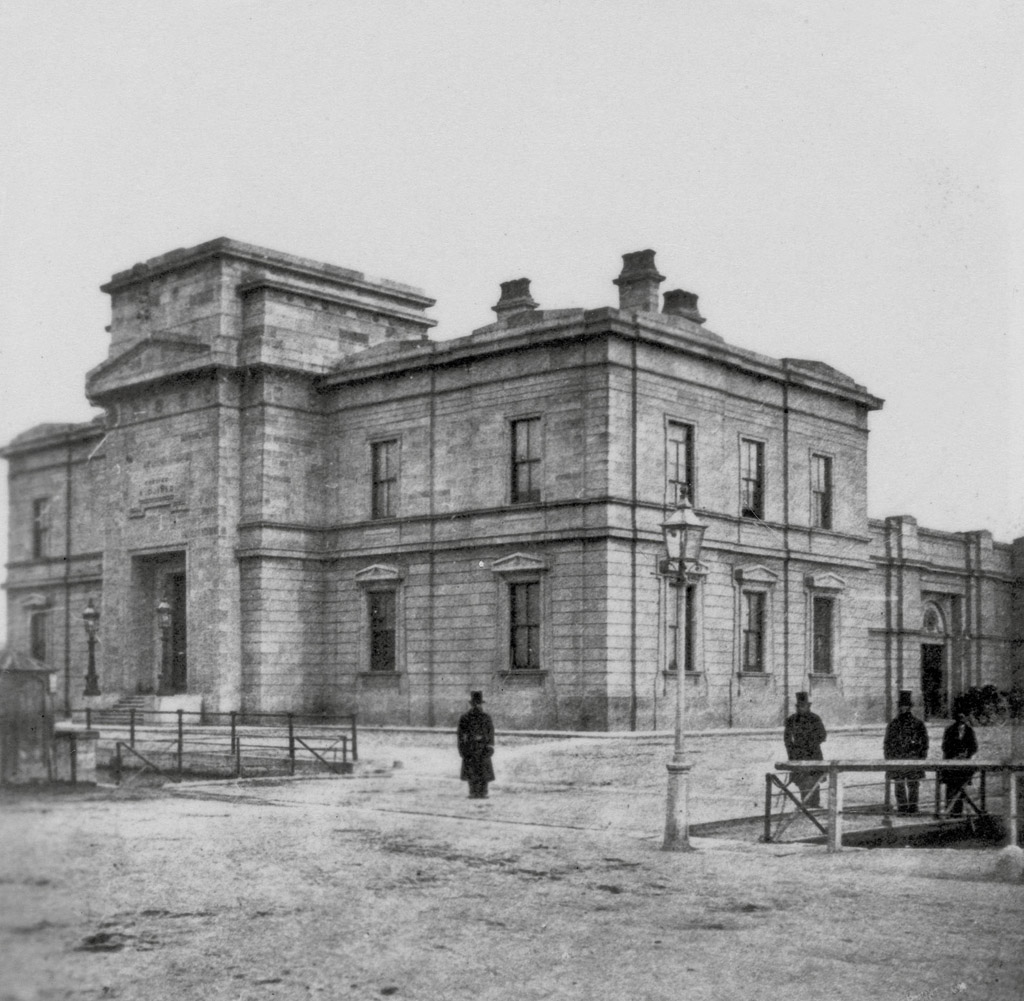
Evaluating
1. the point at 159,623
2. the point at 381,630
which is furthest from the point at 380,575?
the point at 159,623

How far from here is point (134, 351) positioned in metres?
35.8

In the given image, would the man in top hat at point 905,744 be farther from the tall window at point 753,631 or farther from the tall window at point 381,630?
the tall window at point 381,630

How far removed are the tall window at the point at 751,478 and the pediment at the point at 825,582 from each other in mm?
2566

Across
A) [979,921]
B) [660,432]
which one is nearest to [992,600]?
[660,432]

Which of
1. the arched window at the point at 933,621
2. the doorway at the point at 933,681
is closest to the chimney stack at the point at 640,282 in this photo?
the arched window at the point at 933,621

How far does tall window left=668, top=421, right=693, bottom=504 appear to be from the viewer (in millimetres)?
30859

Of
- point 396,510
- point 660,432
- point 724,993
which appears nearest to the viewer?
point 724,993

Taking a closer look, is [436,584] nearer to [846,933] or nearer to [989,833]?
[989,833]

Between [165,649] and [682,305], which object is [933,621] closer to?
[682,305]

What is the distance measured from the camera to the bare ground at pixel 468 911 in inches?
277

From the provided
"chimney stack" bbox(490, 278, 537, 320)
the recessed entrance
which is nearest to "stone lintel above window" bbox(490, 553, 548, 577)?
"chimney stack" bbox(490, 278, 537, 320)

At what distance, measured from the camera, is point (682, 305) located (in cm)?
3391

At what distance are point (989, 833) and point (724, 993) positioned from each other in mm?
9936

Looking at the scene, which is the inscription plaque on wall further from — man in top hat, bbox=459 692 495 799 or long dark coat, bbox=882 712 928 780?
long dark coat, bbox=882 712 928 780
